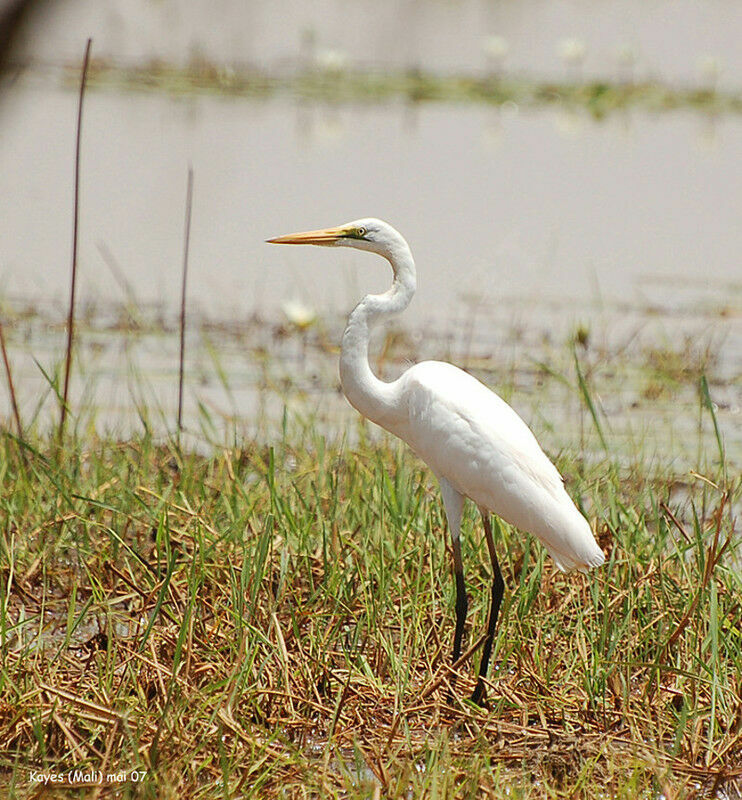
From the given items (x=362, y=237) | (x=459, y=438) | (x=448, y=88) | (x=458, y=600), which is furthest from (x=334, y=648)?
(x=448, y=88)

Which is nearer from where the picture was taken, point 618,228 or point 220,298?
point 220,298

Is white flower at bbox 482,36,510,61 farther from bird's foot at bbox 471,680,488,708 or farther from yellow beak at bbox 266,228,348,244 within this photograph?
bird's foot at bbox 471,680,488,708

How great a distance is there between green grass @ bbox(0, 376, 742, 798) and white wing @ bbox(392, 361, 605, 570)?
0.24m

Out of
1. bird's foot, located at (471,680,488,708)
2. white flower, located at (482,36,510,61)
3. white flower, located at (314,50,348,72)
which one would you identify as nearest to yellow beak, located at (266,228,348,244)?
white flower, located at (482,36,510,61)

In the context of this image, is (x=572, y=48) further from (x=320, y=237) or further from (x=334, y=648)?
(x=334, y=648)

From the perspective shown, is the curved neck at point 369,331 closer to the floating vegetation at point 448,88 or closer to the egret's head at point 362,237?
the egret's head at point 362,237

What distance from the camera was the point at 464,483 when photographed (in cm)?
264

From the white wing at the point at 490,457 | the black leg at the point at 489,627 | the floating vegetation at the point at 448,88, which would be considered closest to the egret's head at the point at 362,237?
the white wing at the point at 490,457

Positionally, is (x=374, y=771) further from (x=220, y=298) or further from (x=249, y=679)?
(x=220, y=298)

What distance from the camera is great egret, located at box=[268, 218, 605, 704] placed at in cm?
253

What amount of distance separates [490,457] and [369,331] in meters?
0.39

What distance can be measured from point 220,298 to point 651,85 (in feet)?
38.9

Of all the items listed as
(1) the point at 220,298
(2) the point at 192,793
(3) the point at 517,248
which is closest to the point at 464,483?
(2) the point at 192,793

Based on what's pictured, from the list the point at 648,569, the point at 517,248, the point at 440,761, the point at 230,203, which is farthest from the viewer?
the point at 230,203
